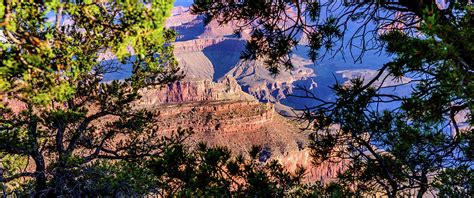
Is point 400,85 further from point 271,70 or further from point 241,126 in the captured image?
point 241,126

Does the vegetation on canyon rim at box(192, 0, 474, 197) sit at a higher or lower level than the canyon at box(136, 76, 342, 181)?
lower

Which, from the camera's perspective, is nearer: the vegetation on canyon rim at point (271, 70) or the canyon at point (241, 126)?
the vegetation on canyon rim at point (271, 70)

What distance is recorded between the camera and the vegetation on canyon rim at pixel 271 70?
3.03 metres

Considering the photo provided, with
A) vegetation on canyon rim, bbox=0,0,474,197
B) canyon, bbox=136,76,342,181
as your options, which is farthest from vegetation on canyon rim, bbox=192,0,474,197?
canyon, bbox=136,76,342,181

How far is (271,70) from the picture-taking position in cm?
636

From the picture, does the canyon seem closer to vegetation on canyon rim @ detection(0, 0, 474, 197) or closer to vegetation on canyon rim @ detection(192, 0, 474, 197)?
vegetation on canyon rim @ detection(0, 0, 474, 197)

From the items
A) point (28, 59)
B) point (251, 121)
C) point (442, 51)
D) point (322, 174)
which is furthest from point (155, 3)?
point (322, 174)

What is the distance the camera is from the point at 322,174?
236 feet

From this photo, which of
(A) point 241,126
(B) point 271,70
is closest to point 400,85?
(B) point 271,70

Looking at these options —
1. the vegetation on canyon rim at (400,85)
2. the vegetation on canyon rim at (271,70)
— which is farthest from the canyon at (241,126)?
the vegetation on canyon rim at (400,85)

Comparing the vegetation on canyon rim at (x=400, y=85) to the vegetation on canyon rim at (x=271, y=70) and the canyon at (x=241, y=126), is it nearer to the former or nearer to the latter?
the vegetation on canyon rim at (x=271, y=70)

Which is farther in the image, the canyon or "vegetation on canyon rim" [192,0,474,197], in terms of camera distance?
the canyon

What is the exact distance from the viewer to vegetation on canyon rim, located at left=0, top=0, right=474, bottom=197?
3027 mm

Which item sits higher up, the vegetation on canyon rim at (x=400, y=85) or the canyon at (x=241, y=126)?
the canyon at (x=241, y=126)
